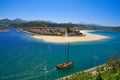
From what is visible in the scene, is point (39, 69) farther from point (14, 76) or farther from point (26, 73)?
point (14, 76)

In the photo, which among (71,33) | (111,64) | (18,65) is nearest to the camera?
(111,64)

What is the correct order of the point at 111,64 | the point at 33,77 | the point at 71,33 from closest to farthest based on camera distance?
1. the point at 111,64
2. the point at 33,77
3. the point at 71,33

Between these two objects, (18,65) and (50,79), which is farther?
(18,65)

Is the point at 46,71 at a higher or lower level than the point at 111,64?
lower

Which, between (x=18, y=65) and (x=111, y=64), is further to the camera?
(x=18, y=65)

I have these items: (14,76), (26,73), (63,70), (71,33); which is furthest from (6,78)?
(71,33)

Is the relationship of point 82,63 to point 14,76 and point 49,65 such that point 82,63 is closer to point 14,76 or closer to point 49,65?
point 49,65

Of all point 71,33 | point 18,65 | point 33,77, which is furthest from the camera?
point 71,33

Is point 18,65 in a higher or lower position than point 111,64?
lower

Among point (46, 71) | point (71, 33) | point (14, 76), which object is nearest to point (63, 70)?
point (46, 71)
